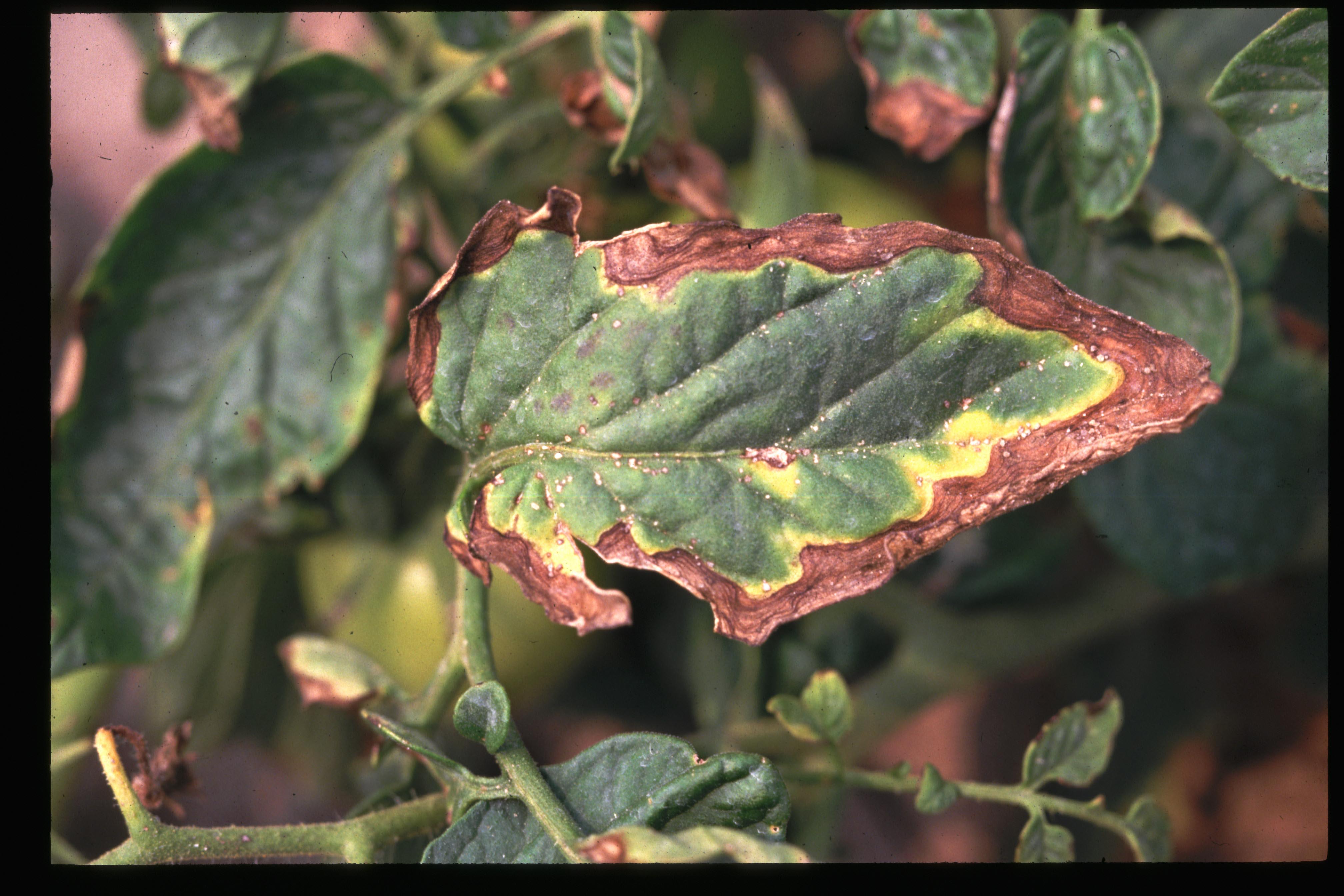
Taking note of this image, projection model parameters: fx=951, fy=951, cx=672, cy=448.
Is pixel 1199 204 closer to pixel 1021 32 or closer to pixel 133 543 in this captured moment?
pixel 1021 32

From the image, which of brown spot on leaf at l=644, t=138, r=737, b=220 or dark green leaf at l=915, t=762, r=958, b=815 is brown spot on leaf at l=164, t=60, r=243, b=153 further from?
dark green leaf at l=915, t=762, r=958, b=815

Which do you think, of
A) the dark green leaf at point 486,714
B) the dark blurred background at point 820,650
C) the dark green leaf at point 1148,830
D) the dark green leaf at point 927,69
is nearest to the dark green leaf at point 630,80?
the dark green leaf at point 927,69

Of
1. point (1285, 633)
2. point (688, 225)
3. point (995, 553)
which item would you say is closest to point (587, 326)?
point (688, 225)

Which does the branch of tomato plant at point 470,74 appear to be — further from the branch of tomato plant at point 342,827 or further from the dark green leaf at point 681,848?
the dark green leaf at point 681,848

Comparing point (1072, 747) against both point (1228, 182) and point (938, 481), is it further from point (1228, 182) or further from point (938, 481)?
point (1228, 182)

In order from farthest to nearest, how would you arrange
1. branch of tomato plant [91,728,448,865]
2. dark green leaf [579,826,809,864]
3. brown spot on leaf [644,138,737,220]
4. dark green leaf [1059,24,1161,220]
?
brown spot on leaf [644,138,737,220] < dark green leaf [1059,24,1161,220] < branch of tomato plant [91,728,448,865] < dark green leaf [579,826,809,864]

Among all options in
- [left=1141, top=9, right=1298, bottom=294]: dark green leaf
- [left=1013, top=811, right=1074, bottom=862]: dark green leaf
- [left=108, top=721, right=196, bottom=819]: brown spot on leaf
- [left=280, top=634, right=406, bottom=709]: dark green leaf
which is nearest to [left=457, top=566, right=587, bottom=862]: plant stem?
[left=280, top=634, right=406, bottom=709]: dark green leaf
